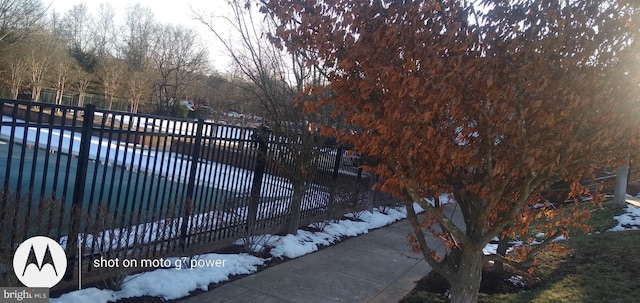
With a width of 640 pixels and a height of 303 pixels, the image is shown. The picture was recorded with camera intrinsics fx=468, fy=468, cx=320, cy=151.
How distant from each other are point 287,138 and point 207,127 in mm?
1825

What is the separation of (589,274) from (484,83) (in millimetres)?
5108

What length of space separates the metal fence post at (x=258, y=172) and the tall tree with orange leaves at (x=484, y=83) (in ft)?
13.0

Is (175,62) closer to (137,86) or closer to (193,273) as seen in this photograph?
(137,86)

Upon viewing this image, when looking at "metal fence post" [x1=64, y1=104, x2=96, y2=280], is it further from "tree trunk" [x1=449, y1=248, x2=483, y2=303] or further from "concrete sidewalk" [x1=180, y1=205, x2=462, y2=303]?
"tree trunk" [x1=449, y1=248, x2=483, y2=303]

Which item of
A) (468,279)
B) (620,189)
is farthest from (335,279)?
(620,189)

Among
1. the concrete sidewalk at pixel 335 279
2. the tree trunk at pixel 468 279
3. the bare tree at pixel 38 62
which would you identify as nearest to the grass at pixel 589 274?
the concrete sidewalk at pixel 335 279

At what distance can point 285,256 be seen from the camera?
7.05m

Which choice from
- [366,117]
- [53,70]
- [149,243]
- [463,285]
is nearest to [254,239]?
[149,243]

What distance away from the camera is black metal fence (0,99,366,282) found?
170 inches

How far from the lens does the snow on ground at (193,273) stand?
453 cm

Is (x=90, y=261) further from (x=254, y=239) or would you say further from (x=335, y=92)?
(x=335, y=92)

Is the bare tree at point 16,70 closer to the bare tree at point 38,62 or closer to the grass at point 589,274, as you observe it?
the bare tree at point 38,62

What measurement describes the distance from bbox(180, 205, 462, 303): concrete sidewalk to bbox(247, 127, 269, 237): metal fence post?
1077 millimetres

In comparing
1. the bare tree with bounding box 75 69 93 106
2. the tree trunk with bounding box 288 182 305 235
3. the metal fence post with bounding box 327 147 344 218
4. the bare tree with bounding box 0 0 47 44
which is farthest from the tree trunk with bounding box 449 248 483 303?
the bare tree with bounding box 75 69 93 106
